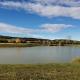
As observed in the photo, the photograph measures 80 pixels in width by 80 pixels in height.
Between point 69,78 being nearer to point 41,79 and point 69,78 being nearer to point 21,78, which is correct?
point 41,79

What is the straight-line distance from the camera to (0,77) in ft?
47.5

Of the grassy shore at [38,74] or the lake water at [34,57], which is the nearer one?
the grassy shore at [38,74]

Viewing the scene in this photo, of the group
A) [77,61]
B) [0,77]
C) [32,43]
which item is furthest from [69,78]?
[32,43]

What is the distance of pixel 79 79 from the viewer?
14.2m

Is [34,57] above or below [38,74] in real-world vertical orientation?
above

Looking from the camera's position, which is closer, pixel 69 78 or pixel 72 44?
pixel 69 78

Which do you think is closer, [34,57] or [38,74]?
[38,74]

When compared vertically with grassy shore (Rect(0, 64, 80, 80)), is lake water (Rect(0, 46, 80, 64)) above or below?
above

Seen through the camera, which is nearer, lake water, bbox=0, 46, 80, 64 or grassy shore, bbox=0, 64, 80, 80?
grassy shore, bbox=0, 64, 80, 80

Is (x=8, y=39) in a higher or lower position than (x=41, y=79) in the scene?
higher

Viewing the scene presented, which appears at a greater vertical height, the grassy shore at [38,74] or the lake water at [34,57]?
the lake water at [34,57]

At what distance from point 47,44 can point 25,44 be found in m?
17.5

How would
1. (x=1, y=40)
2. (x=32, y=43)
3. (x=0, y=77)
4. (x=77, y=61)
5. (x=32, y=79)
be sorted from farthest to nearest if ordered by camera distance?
(x=32, y=43), (x=1, y=40), (x=77, y=61), (x=0, y=77), (x=32, y=79)

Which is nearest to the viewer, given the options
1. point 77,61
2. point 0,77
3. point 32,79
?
point 32,79
